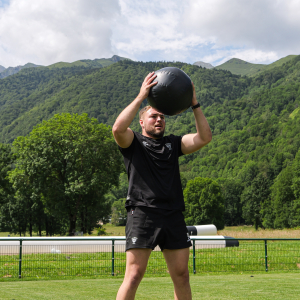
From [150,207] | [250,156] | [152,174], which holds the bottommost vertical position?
[150,207]

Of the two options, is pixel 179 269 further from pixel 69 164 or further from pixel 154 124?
pixel 69 164

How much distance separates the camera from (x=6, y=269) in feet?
39.2

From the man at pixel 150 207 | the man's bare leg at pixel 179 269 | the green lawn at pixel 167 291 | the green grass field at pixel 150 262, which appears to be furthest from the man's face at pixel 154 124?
the green grass field at pixel 150 262

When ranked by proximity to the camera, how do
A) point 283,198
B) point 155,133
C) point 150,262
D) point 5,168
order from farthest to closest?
point 283,198, point 5,168, point 150,262, point 155,133

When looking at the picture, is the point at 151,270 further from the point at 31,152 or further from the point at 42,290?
the point at 31,152

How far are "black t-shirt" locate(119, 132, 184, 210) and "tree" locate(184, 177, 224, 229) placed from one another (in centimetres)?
7265

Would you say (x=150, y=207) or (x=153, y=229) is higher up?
(x=150, y=207)

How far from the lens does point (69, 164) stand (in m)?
35.8

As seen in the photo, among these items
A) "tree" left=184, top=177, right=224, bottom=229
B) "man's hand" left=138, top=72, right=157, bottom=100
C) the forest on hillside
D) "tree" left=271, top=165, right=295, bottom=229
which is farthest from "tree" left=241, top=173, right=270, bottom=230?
"man's hand" left=138, top=72, right=157, bottom=100

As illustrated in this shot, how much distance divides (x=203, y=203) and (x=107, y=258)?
6508cm

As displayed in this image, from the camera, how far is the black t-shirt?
3.38 m

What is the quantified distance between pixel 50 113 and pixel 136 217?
7766 inches

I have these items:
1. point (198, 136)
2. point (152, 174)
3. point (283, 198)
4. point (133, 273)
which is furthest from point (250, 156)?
point (133, 273)

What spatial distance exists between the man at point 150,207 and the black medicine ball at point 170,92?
0.28 ft
